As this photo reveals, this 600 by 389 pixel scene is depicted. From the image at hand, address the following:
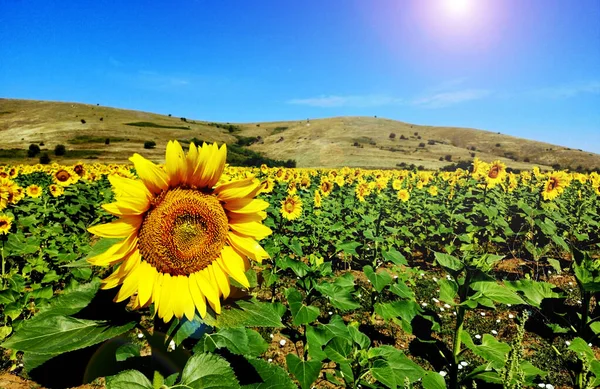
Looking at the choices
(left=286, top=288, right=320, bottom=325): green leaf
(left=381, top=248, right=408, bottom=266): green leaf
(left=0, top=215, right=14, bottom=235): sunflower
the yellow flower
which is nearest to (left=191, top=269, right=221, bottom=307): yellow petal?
(left=286, top=288, right=320, bottom=325): green leaf

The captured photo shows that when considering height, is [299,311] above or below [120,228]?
below

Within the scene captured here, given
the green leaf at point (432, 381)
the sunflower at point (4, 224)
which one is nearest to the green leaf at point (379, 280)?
the green leaf at point (432, 381)

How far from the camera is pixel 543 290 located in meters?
3.61

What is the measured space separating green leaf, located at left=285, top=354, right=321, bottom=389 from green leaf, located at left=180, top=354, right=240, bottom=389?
1.46 metres

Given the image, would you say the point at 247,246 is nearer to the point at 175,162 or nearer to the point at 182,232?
the point at 182,232

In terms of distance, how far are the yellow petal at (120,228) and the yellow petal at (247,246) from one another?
376mm

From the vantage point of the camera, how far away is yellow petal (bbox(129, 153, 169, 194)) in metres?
1.20

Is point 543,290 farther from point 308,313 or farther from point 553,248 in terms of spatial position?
point 553,248

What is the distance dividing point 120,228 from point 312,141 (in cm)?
8291

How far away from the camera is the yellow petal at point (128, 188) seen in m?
1.16

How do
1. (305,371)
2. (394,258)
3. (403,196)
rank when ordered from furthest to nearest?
(403,196)
(394,258)
(305,371)

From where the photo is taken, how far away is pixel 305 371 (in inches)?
96.7

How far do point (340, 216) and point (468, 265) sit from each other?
677 centimetres

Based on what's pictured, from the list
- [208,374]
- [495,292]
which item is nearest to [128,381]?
[208,374]
